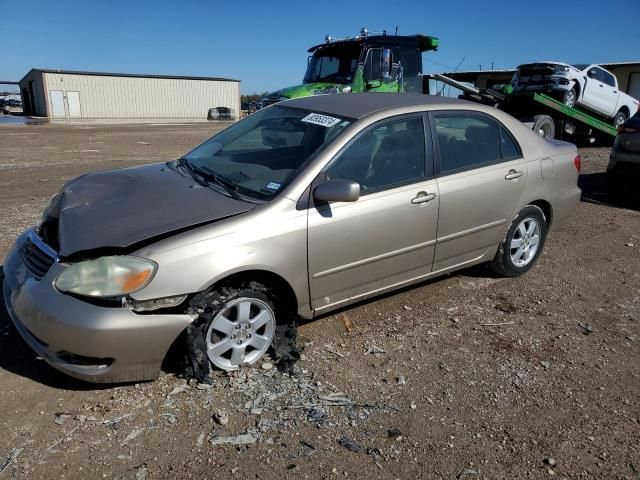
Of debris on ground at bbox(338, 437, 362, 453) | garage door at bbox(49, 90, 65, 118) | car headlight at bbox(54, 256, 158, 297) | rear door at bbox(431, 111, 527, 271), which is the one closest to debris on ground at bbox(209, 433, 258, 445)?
debris on ground at bbox(338, 437, 362, 453)

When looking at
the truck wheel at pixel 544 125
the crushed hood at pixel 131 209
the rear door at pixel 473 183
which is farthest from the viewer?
the truck wheel at pixel 544 125

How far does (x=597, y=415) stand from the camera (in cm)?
288

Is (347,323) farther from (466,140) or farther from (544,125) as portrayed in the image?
(544,125)

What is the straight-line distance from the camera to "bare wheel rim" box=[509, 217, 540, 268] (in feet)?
15.2

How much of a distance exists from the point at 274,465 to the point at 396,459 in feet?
1.96

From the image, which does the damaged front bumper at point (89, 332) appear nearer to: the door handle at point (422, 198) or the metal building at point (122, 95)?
the door handle at point (422, 198)

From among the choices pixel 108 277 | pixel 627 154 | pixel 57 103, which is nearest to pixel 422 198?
pixel 108 277

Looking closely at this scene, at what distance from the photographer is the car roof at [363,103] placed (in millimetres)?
3762

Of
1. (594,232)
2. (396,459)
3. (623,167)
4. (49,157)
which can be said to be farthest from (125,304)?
(49,157)

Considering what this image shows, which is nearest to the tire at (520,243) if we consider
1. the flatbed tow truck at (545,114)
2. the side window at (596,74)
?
the flatbed tow truck at (545,114)

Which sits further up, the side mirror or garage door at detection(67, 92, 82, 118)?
the side mirror

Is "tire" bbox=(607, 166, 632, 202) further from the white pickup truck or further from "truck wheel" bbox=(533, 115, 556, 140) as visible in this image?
the white pickup truck

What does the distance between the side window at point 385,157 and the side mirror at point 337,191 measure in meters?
0.18

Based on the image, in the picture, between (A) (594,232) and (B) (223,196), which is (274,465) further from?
(A) (594,232)
